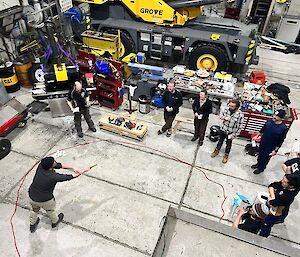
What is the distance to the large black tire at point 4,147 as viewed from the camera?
665 cm

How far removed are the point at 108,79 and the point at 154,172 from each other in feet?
11.0

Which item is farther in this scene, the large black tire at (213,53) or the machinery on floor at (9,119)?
the large black tire at (213,53)

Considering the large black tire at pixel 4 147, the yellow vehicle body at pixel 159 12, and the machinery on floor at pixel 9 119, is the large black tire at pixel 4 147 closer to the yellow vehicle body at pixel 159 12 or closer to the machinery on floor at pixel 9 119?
the machinery on floor at pixel 9 119

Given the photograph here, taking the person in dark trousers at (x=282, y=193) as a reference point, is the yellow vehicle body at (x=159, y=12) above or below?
above

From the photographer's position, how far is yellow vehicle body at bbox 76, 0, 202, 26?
32.6 ft

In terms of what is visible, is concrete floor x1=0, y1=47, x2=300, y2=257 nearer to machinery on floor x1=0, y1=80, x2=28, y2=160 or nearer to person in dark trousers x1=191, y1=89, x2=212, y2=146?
machinery on floor x1=0, y1=80, x2=28, y2=160

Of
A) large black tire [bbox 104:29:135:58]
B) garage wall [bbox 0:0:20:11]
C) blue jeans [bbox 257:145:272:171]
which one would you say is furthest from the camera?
large black tire [bbox 104:29:135:58]

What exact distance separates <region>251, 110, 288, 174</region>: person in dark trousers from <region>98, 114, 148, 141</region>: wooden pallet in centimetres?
310

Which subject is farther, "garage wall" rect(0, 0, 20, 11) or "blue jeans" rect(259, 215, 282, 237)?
"garage wall" rect(0, 0, 20, 11)

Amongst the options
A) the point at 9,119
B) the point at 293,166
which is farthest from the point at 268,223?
the point at 9,119

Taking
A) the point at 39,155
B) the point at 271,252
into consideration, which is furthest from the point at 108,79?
the point at 271,252

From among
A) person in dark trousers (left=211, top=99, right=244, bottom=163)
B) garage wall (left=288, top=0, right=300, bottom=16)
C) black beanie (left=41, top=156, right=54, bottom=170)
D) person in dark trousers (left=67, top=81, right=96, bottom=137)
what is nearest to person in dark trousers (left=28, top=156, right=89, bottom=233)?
black beanie (left=41, top=156, right=54, bottom=170)

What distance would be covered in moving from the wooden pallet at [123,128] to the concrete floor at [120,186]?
0.58ft

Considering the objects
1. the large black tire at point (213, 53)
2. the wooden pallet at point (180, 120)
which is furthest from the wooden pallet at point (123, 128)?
the large black tire at point (213, 53)
